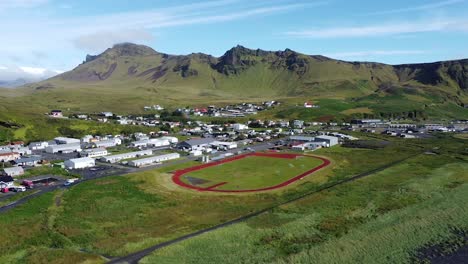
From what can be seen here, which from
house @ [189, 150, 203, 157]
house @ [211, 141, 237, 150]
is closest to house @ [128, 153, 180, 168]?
house @ [189, 150, 203, 157]

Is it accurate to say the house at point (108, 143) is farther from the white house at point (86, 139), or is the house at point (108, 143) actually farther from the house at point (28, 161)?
the house at point (28, 161)

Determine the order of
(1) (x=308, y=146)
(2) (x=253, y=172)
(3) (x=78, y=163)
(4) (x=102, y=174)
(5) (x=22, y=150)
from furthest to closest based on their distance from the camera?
1. (1) (x=308, y=146)
2. (5) (x=22, y=150)
3. (3) (x=78, y=163)
4. (2) (x=253, y=172)
5. (4) (x=102, y=174)

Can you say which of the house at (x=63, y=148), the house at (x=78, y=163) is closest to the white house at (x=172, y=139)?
the house at (x=63, y=148)

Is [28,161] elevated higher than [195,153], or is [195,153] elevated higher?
[28,161]

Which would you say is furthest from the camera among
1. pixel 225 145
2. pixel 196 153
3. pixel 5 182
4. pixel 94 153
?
pixel 225 145

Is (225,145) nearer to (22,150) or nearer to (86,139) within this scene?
(86,139)

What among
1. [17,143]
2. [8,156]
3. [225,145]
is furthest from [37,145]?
[225,145]

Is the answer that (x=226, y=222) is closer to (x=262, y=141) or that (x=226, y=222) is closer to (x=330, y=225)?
(x=330, y=225)
